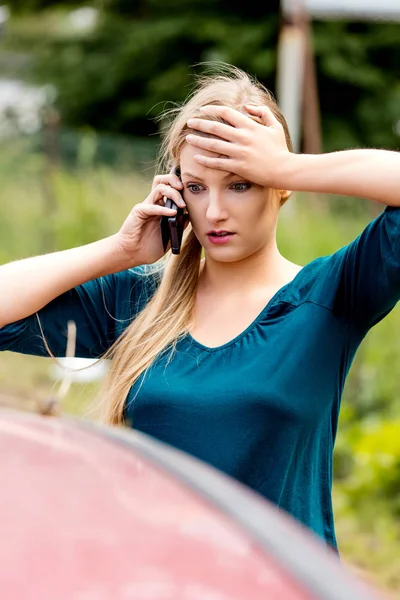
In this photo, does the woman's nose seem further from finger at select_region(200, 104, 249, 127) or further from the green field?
the green field

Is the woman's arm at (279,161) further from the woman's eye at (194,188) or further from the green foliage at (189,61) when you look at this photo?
the green foliage at (189,61)

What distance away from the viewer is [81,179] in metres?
9.82

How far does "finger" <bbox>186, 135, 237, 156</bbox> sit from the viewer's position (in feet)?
5.93

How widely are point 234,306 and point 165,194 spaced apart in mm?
290

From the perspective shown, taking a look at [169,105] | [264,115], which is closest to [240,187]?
[264,115]

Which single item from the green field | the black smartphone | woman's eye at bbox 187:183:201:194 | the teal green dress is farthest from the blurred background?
woman's eye at bbox 187:183:201:194

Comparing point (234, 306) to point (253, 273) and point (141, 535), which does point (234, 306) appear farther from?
point (141, 535)

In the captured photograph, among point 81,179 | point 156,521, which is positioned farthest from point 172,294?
point 81,179

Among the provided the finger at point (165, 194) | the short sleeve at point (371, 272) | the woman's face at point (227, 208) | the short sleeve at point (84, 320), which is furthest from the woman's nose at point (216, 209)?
the short sleeve at point (84, 320)

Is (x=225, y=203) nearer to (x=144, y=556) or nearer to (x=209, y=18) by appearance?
(x=144, y=556)

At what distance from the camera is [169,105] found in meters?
14.6

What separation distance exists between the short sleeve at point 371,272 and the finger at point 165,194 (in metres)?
0.38

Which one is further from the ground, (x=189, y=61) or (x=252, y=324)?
(x=189, y=61)

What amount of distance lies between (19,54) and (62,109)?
2.19m
